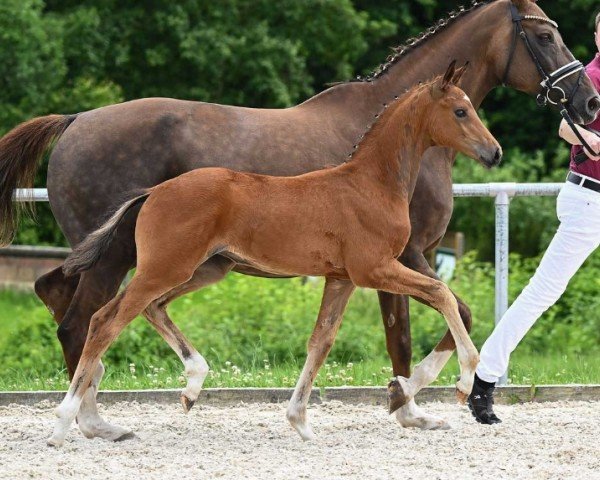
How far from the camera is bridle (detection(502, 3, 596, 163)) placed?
6141 mm

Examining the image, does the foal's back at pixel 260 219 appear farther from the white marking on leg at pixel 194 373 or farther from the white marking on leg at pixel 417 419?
the white marking on leg at pixel 417 419

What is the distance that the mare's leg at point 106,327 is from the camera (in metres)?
5.38

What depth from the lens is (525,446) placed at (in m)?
5.58

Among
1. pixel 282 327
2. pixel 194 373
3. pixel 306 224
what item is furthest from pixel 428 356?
pixel 282 327

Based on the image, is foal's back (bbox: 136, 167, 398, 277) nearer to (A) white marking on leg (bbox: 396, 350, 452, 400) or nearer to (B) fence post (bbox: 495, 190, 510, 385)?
(A) white marking on leg (bbox: 396, 350, 452, 400)

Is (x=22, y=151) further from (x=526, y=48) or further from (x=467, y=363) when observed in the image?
(x=526, y=48)

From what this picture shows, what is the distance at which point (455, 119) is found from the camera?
5.59 metres

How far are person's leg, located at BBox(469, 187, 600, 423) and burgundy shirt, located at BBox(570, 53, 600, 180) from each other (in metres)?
0.12

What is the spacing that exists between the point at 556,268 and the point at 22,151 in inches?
115

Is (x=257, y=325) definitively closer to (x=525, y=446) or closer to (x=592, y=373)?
(x=592, y=373)

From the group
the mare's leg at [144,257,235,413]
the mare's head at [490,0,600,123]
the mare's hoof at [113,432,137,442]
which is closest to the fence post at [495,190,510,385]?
the mare's head at [490,0,600,123]

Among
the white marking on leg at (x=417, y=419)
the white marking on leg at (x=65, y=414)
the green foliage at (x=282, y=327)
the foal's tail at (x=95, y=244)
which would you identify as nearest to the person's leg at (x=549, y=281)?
the white marking on leg at (x=417, y=419)

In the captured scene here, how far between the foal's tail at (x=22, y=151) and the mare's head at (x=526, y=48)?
2.36 m

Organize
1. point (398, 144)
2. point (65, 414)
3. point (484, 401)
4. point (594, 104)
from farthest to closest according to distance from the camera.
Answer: point (484, 401), point (594, 104), point (398, 144), point (65, 414)
